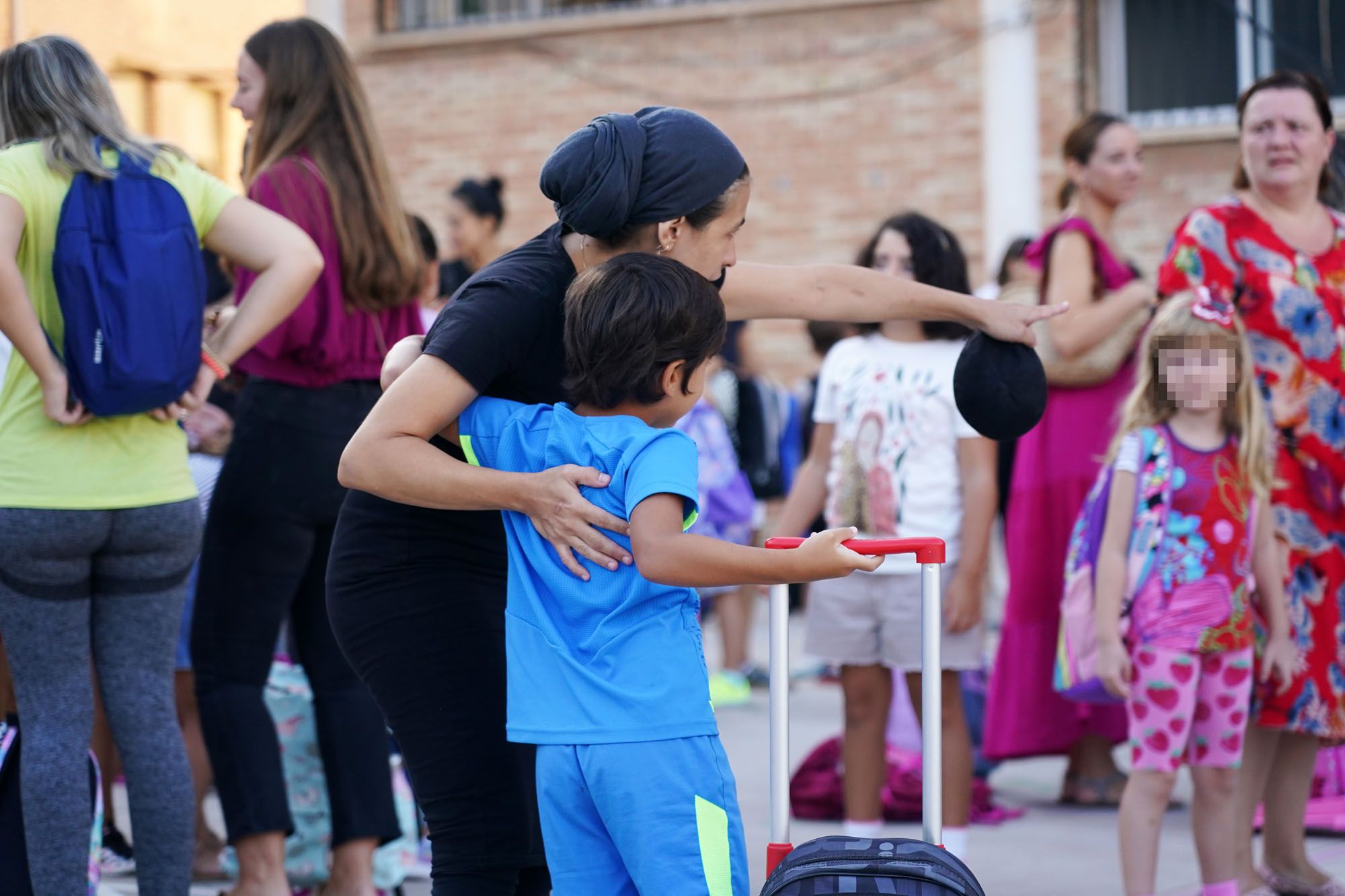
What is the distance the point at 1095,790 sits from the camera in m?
5.19

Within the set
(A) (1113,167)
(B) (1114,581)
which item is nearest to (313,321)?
(B) (1114,581)

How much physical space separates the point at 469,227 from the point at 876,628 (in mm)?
2526

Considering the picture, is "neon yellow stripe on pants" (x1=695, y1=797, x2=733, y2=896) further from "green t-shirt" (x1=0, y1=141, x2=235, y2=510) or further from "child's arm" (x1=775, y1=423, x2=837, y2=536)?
"child's arm" (x1=775, y1=423, x2=837, y2=536)

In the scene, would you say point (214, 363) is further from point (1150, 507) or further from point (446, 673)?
point (1150, 507)

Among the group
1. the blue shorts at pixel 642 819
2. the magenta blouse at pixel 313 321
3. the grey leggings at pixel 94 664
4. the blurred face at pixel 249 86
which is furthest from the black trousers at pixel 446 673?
the blurred face at pixel 249 86

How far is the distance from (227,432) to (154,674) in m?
1.43

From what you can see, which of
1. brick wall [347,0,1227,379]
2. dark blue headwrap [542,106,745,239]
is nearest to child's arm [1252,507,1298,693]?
dark blue headwrap [542,106,745,239]

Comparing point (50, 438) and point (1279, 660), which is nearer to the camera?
point (50, 438)

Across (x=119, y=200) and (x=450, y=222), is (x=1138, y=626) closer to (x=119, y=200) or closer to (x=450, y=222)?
(x=119, y=200)

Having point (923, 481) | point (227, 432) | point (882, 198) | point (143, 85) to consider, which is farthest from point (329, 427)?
point (143, 85)

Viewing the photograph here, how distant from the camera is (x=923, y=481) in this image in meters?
4.39

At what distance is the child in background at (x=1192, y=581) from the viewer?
367cm

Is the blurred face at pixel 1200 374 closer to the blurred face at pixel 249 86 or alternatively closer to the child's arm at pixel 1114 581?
the child's arm at pixel 1114 581

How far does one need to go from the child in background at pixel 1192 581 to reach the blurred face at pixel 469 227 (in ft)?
9.61
